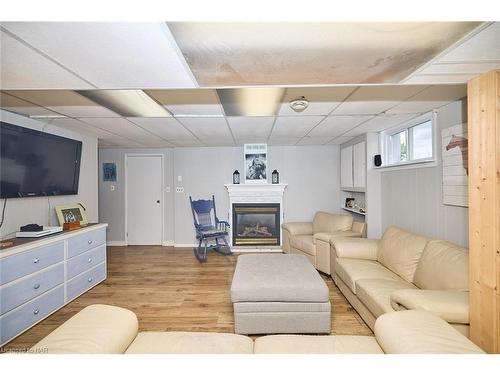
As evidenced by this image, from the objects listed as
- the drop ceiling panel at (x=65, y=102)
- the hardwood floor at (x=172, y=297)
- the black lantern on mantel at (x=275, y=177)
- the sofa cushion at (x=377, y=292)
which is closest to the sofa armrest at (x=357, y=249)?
the hardwood floor at (x=172, y=297)

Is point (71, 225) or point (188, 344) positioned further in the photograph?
point (71, 225)

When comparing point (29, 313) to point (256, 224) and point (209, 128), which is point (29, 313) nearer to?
point (209, 128)

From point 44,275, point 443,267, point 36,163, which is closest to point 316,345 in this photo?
point 443,267

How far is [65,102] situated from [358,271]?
136 inches

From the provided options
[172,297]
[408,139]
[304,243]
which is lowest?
[172,297]

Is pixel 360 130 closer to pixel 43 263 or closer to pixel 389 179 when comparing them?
pixel 389 179

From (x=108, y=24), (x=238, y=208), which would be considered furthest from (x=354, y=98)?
(x=238, y=208)

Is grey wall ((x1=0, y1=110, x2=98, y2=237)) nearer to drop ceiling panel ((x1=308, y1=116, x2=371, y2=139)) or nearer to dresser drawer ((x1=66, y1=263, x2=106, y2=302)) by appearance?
dresser drawer ((x1=66, y1=263, x2=106, y2=302))

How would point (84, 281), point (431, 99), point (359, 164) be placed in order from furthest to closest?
point (359, 164), point (84, 281), point (431, 99)

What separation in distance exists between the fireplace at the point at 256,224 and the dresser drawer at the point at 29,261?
9.72 feet

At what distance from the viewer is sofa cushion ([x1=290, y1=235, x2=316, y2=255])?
12.0 ft

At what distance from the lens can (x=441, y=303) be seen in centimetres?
147

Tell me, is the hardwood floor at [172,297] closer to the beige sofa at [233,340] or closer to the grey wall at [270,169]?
the beige sofa at [233,340]
